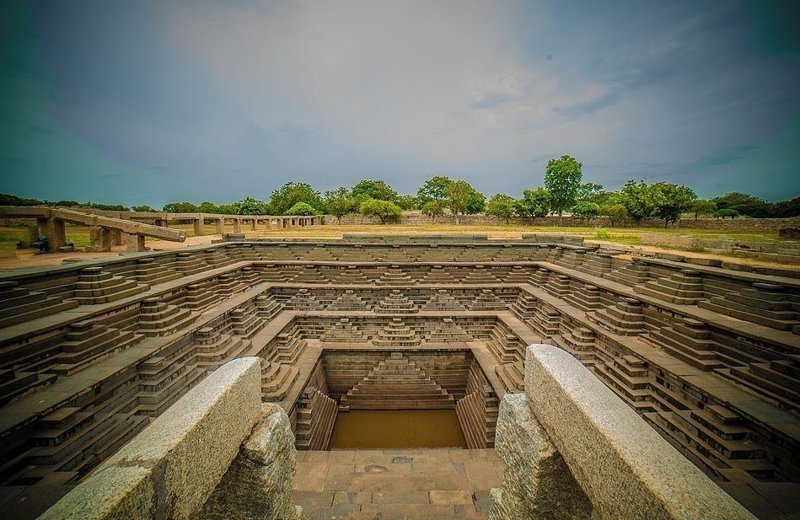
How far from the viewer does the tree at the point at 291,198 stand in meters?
49.2

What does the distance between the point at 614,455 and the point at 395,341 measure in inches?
376

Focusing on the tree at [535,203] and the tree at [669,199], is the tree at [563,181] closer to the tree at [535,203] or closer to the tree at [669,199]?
the tree at [535,203]

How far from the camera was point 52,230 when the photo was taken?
10828 millimetres

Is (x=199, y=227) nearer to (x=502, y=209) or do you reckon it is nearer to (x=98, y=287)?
(x=98, y=287)

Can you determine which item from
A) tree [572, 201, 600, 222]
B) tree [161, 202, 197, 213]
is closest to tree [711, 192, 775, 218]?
tree [572, 201, 600, 222]

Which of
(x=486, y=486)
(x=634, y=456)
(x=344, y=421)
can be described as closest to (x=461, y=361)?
(x=344, y=421)

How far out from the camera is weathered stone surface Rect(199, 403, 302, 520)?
7.30ft

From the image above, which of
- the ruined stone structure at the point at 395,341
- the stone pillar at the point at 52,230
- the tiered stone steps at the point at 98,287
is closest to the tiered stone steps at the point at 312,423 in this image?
the ruined stone structure at the point at 395,341

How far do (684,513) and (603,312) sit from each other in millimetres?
9175

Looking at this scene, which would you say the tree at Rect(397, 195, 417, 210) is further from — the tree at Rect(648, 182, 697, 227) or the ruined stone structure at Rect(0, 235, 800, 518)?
the ruined stone structure at Rect(0, 235, 800, 518)

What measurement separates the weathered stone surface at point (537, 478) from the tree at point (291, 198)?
48.1 meters

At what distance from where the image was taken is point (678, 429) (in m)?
5.29

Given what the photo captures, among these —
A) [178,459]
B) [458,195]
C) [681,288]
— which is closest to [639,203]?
[458,195]

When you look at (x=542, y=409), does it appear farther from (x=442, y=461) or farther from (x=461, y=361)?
(x=461, y=361)
